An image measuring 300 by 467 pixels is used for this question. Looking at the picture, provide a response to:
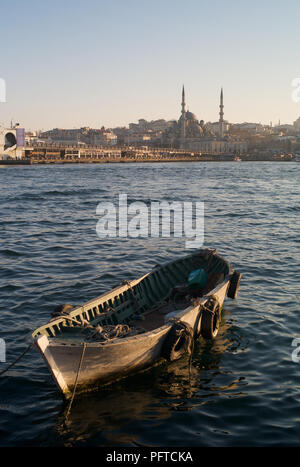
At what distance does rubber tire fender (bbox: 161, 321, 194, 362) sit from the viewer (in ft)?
29.1

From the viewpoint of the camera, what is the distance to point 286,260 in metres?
17.7

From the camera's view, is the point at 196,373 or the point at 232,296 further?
the point at 232,296

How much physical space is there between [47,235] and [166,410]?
16608 mm

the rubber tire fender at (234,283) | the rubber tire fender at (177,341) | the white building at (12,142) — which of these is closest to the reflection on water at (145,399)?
the rubber tire fender at (177,341)

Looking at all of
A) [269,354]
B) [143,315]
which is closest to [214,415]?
[269,354]

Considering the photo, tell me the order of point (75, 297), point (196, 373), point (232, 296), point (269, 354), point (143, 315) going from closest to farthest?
point (196, 373)
point (269, 354)
point (143, 315)
point (232, 296)
point (75, 297)

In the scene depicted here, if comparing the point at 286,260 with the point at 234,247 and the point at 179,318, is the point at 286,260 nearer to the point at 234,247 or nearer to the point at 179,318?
the point at 234,247

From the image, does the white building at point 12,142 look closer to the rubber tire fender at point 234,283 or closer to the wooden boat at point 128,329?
the wooden boat at point 128,329

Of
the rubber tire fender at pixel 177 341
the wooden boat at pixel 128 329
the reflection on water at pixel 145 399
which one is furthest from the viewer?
the rubber tire fender at pixel 177 341

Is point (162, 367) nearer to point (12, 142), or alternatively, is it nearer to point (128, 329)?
point (128, 329)

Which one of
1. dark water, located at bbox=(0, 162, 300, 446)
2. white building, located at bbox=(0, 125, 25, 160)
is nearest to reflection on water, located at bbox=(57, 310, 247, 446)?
dark water, located at bbox=(0, 162, 300, 446)

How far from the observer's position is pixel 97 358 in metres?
7.82

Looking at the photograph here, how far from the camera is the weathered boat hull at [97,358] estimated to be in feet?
24.3
